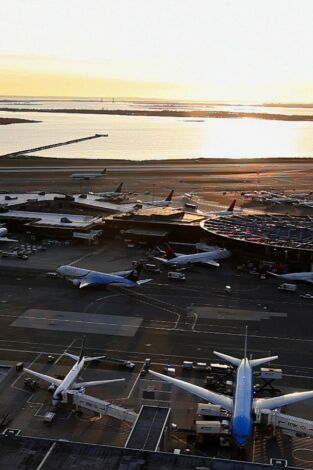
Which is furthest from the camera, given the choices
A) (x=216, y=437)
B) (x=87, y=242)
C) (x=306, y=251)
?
(x=87, y=242)

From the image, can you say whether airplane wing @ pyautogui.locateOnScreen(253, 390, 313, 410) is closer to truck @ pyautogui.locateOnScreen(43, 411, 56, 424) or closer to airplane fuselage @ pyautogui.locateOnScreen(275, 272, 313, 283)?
truck @ pyautogui.locateOnScreen(43, 411, 56, 424)

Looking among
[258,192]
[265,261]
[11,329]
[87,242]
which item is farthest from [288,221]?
[11,329]

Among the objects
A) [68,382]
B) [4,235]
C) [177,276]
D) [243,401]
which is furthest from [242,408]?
[4,235]

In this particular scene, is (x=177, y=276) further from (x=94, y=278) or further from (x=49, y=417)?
(x=49, y=417)

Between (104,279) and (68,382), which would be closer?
(68,382)

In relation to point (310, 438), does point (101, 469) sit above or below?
above

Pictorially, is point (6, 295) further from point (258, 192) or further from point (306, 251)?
point (258, 192)

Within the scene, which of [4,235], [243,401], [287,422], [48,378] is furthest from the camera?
[4,235]

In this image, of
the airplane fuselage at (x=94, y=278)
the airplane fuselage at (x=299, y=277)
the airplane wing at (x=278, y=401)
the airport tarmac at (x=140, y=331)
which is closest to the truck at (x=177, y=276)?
the airport tarmac at (x=140, y=331)
